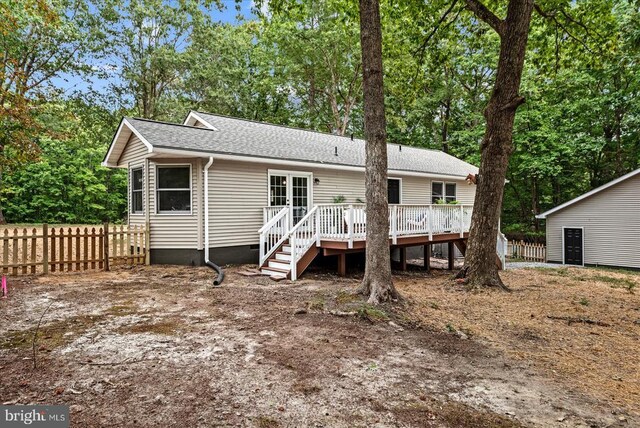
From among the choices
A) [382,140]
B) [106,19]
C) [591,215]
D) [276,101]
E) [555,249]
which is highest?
[106,19]

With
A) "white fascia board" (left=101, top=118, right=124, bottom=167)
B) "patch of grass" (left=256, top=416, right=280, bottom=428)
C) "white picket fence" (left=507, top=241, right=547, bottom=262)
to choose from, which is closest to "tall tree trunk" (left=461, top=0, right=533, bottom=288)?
"patch of grass" (left=256, top=416, right=280, bottom=428)

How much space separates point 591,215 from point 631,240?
6.02ft

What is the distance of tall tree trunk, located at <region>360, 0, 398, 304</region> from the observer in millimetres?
6117

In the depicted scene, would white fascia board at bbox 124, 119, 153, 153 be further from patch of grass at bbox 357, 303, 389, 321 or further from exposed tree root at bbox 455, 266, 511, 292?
exposed tree root at bbox 455, 266, 511, 292

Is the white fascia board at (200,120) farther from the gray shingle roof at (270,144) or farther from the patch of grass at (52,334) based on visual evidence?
the patch of grass at (52,334)

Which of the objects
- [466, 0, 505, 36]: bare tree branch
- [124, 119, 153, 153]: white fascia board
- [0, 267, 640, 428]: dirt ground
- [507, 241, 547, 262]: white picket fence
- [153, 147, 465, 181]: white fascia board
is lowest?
[507, 241, 547, 262]: white picket fence

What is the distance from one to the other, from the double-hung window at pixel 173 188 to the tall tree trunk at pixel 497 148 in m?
7.52

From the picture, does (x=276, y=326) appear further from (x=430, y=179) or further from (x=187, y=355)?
(x=430, y=179)

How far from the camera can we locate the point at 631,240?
16.1 m

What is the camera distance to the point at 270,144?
12.1m

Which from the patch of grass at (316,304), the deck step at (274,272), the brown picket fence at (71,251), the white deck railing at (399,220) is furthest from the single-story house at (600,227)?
the brown picket fence at (71,251)

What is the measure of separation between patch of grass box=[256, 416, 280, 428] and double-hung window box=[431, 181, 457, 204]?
1465cm

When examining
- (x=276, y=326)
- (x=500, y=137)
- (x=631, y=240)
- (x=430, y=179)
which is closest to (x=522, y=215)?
(x=631, y=240)

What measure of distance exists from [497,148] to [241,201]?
22.6ft
